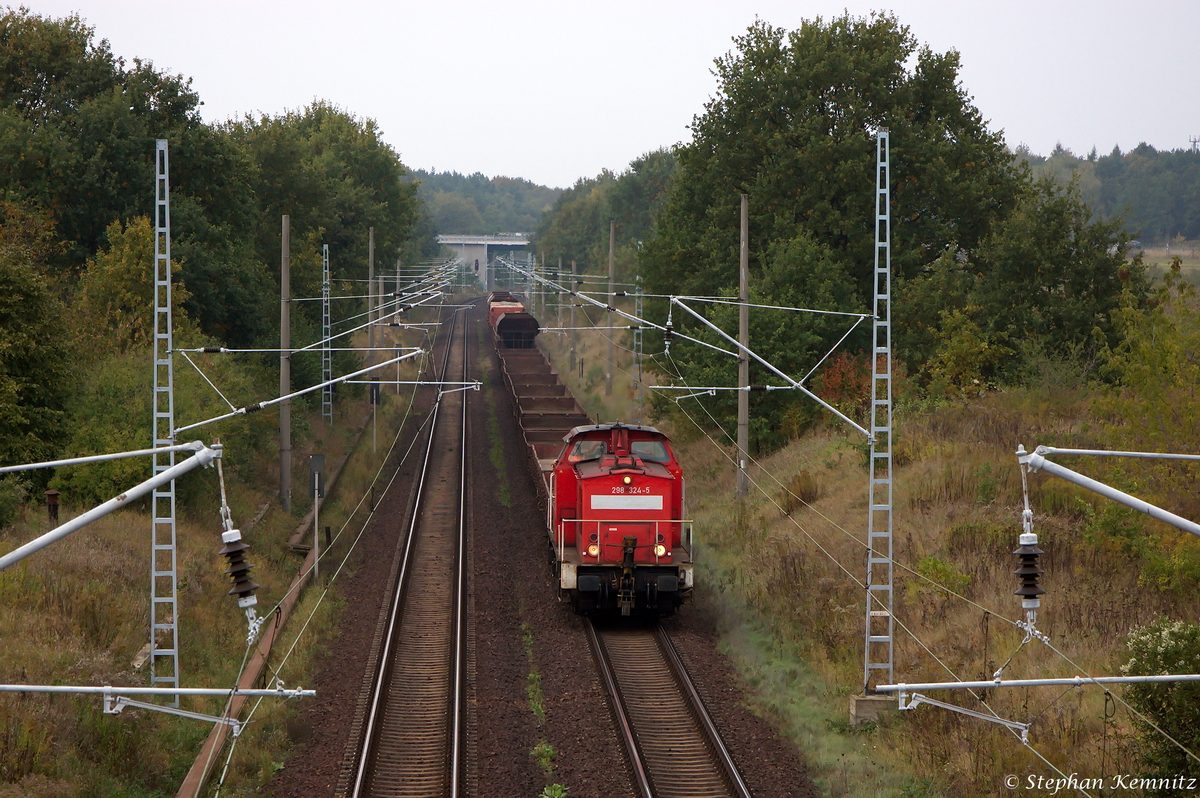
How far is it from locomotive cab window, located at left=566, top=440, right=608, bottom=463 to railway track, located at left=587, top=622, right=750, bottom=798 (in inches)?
133

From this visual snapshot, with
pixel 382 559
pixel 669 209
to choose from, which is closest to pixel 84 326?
pixel 382 559

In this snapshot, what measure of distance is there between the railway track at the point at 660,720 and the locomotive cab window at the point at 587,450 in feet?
11.1

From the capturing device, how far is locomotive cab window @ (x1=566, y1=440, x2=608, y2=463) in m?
20.6

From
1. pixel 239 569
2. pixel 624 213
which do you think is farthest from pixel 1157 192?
pixel 239 569

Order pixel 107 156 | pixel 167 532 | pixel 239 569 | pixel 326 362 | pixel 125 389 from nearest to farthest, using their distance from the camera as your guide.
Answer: pixel 239 569
pixel 167 532
pixel 125 389
pixel 107 156
pixel 326 362

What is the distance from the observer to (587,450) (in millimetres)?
20766

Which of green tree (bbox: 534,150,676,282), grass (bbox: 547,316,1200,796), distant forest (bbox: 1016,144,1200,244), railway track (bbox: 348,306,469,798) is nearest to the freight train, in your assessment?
grass (bbox: 547,316,1200,796)

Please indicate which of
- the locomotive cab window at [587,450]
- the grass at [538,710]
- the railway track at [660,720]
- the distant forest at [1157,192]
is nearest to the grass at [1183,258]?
the distant forest at [1157,192]

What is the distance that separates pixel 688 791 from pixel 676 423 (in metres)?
25.0

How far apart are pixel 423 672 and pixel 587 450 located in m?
5.54

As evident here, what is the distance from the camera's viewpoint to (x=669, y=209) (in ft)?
161

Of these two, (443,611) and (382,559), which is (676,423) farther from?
(443,611)

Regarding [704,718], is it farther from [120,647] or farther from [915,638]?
[120,647]

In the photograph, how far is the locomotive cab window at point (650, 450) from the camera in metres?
20.7
